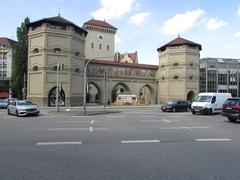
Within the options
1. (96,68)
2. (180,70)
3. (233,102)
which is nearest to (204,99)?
(233,102)

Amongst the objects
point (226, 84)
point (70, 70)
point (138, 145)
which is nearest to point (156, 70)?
point (226, 84)

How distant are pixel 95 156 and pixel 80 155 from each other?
467 mm

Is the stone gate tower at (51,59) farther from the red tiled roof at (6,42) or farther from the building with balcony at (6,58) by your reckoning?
the red tiled roof at (6,42)

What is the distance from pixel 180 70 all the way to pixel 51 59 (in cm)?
3261

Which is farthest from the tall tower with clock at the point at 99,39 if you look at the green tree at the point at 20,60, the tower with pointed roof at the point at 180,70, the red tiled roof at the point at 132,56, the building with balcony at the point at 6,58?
the green tree at the point at 20,60

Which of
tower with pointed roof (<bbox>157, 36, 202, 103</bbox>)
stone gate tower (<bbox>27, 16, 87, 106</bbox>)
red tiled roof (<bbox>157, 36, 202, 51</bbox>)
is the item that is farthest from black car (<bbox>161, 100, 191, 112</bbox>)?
red tiled roof (<bbox>157, 36, 202, 51</bbox>)

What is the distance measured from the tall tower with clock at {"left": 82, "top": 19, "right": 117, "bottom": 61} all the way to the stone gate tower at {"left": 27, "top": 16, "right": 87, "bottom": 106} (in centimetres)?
3970

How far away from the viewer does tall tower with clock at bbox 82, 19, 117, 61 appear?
3748 inches

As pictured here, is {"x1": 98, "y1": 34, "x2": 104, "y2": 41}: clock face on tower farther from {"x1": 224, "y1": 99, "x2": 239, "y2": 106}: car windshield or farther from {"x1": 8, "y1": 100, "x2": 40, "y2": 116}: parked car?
{"x1": 224, "y1": 99, "x2": 239, "y2": 106}: car windshield

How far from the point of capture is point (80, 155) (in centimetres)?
848

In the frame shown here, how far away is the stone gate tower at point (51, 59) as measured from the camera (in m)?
52.2

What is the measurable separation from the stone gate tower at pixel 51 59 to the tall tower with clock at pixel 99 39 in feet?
130

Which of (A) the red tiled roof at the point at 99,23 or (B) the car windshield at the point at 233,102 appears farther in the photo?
(A) the red tiled roof at the point at 99,23

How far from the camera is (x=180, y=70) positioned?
71000 millimetres
